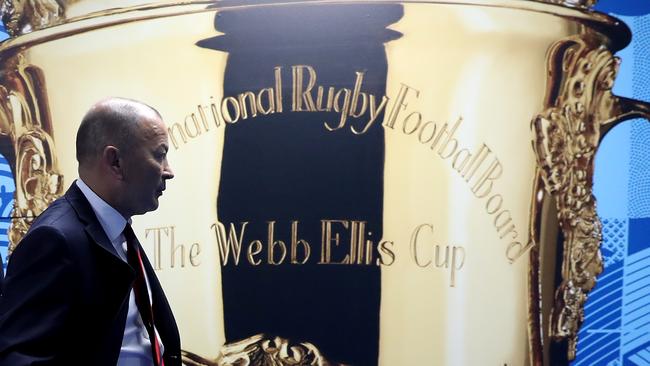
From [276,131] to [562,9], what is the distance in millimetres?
870

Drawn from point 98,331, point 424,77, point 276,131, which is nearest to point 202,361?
point 276,131

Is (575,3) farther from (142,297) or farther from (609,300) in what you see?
(142,297)

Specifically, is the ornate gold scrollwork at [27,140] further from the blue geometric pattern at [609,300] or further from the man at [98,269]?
the blue geometric pattern at [609,300]

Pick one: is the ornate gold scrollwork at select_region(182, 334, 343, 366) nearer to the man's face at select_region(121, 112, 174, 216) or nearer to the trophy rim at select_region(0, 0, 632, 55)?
the man's face at select_region(121, 112, 174, 216)

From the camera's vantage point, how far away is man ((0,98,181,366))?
1105 millimetres

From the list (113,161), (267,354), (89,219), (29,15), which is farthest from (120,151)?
(29,15)

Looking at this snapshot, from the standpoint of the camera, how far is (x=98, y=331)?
1193 millimetres

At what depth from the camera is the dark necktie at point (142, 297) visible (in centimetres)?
134

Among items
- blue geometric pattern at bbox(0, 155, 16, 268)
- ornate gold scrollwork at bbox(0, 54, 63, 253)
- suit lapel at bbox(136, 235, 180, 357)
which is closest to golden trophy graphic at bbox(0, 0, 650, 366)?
ornate gold scrollwork at bbox(0, 54, 63, 253)

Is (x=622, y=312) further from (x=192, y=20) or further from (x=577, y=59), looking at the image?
(x=192, y=20)

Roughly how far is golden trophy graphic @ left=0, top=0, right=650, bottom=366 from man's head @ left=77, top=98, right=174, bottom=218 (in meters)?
0.72

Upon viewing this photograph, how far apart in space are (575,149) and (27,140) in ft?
5.39

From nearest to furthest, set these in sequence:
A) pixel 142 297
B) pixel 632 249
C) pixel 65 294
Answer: pixel 65 294 → pixel 142 297 → pixel 632 249

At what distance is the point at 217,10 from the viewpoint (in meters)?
2.02
